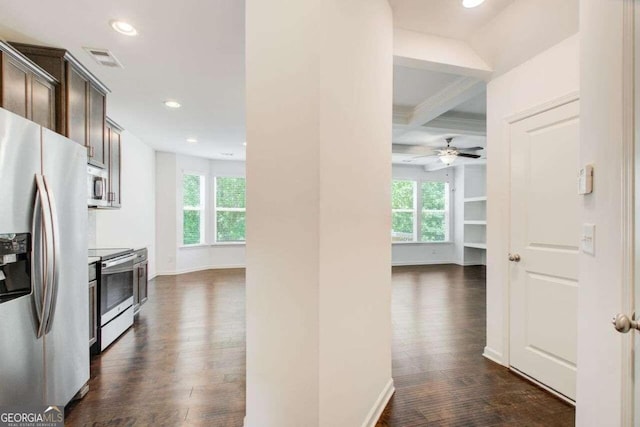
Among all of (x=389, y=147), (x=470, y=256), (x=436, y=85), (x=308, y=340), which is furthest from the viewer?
(x=470, y=256)

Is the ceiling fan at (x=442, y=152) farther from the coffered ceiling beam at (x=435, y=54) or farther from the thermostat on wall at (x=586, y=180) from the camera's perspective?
the thermostat on wall at (x=586, y=180)

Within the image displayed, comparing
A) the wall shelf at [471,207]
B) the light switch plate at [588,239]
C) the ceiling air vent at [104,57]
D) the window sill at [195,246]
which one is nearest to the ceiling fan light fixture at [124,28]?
the ceiling air vent at [104,57]

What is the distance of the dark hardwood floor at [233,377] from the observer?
193 centimetres

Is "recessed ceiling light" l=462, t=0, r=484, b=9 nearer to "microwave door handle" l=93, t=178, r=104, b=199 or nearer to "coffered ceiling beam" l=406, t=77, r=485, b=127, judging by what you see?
"coffered ceiling beam" l=406, t=77, r=485, b=127

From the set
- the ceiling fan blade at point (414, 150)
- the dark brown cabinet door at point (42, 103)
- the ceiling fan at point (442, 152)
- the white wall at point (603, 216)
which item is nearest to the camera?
the white wall at point (603, 216)

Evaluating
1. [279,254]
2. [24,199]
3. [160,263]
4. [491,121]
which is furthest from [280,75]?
[160,263]

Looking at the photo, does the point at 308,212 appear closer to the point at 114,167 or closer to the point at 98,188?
the point at 98,188

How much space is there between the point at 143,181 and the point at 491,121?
19.1ft

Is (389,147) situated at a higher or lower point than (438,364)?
higher

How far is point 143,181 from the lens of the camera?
18.6 ft

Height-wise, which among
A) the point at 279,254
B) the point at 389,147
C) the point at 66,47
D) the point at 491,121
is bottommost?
the point at 279,254

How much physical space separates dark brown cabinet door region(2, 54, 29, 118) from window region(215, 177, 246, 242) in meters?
5.21

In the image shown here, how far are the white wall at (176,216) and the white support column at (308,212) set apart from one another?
5.67 metres

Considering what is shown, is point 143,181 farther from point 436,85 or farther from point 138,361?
point 436,85
